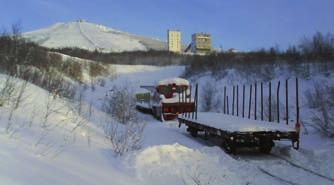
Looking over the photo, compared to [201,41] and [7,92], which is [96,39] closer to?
[201,41]

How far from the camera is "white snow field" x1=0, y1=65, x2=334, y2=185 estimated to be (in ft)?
27.5

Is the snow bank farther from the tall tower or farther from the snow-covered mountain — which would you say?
the tall tower

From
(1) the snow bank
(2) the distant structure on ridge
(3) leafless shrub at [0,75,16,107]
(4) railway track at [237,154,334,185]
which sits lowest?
(4) railway track at [237,154,334,185]

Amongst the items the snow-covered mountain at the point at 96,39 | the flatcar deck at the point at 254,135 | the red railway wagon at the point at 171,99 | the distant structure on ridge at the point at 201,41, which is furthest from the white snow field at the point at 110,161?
the snow-covered mountain at the point at 96,39

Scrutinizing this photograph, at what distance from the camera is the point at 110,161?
11.4 m

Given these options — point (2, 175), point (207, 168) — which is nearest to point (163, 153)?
point (207, 168)

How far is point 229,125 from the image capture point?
18.0 m

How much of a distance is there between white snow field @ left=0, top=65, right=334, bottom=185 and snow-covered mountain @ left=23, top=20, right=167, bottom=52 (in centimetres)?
14012

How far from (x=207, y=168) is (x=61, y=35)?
170m

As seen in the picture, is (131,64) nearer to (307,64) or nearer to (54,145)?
(307,64)

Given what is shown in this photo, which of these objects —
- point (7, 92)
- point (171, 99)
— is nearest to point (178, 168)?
point (7, 92)

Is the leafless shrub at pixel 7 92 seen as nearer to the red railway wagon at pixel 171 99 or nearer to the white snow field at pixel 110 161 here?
the white snow field at pixel 110 161

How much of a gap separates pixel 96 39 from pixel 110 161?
550 feet

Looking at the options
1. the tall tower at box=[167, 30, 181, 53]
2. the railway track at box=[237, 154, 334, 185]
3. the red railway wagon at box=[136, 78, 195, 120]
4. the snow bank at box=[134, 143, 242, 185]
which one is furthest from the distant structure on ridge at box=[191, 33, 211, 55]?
the snow bank at box=[134, 143, 242, 185]
